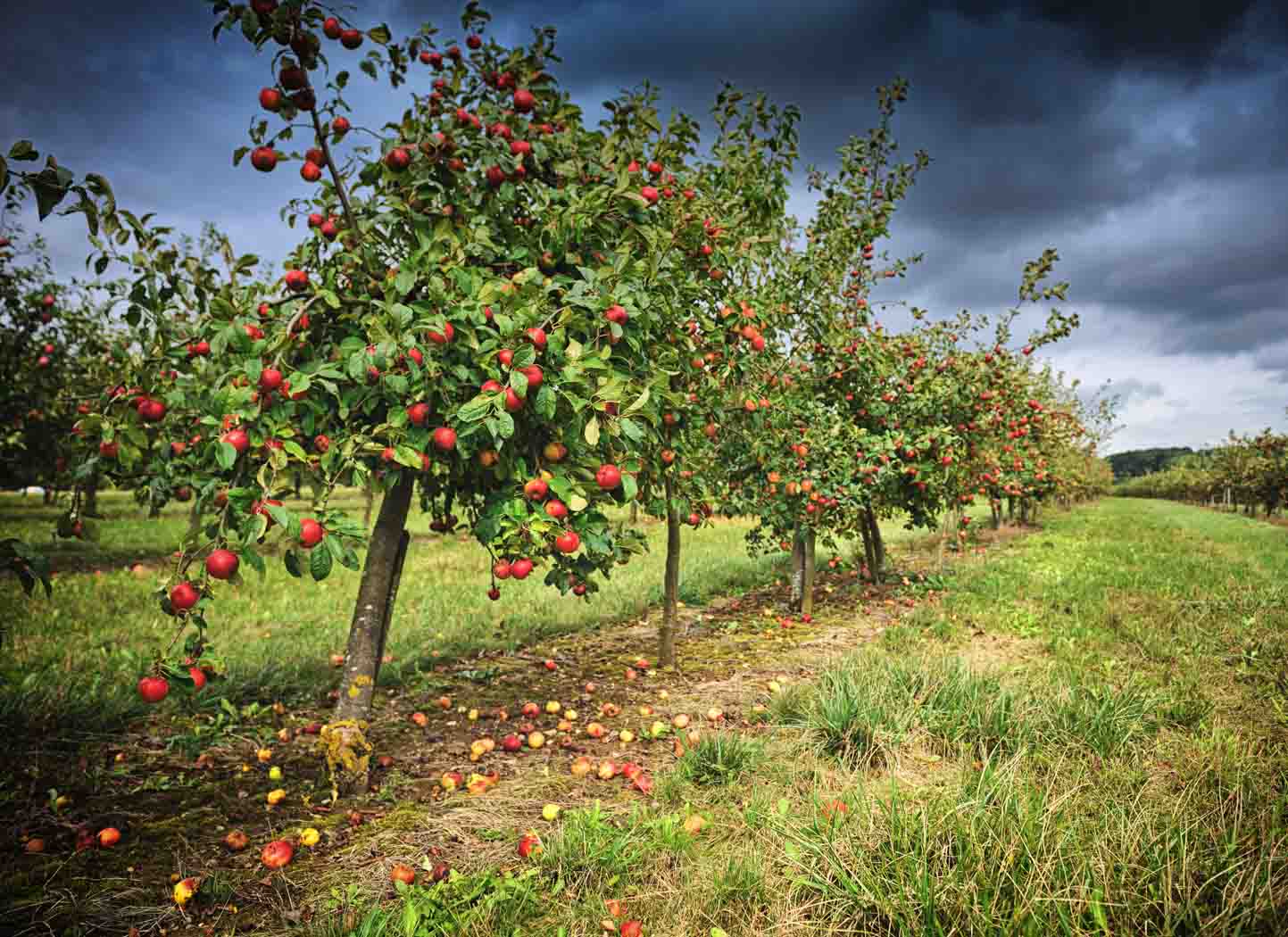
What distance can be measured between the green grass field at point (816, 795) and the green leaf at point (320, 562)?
4.01 ft

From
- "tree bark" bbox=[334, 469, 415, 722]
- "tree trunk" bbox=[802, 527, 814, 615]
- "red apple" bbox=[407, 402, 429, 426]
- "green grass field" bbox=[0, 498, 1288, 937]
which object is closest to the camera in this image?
"green grass field" bbox=[0, 498, 1288, 937]

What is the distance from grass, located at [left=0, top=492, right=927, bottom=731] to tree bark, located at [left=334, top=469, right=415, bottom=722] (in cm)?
74

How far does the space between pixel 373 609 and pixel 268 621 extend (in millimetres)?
5030

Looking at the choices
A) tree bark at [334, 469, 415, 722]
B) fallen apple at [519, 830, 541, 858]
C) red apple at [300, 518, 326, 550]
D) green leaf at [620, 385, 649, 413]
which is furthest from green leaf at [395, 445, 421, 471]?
fallen apple at [519, 830, 541, 858]

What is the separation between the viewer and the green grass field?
221 centimetres

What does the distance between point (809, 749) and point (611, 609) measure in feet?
15.7

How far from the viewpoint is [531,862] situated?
8.75ft

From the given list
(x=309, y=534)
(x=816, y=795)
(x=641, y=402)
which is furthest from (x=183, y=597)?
(x=816, y=795)

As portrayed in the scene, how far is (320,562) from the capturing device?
2.35 meters

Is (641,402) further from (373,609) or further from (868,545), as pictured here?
(868,545)

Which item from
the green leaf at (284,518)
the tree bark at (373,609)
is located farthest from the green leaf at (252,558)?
the tree bark at (373,609)

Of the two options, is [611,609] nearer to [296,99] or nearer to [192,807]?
[192,807]

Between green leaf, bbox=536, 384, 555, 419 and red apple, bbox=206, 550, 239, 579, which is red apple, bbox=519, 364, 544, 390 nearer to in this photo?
green leaf, bbox=536, 384, 555, 419

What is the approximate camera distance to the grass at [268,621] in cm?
477
